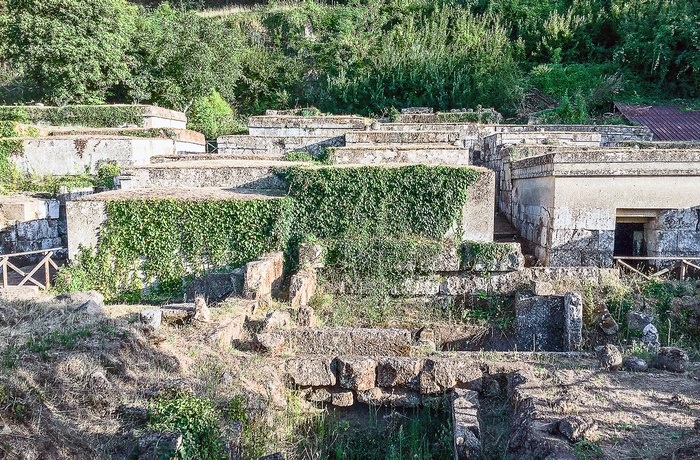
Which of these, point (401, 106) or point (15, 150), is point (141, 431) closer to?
point (15, 150)

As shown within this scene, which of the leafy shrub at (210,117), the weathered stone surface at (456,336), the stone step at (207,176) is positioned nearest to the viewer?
the weathered stone surface at (456,336)

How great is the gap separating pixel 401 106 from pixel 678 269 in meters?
15.2

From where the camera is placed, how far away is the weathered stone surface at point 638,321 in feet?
28.0

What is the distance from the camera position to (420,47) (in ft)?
82.1

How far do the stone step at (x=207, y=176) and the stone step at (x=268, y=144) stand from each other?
3.58m

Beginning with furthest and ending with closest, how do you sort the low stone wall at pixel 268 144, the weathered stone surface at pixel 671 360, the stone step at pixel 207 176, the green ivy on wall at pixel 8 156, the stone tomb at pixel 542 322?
the low stone wall at pixel 268 144 → the green ivy on wall at pixel 8 156 → the stone step at pixel 207 176 → the stone tomb at pixel 542 322 → the weathered stone surface at pixel 671 360

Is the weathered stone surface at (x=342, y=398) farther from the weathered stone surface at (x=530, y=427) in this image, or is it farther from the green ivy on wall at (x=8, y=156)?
the green ivy on wall at (x=8, y=156)

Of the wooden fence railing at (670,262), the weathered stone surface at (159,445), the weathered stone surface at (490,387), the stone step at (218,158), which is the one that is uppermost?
the stone step at (218,158)

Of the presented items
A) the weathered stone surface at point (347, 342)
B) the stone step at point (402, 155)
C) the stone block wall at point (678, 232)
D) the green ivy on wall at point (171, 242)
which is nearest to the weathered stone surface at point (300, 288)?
the green ivy on wall at point (171, 242)

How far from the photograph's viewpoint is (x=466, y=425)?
18.1 feet

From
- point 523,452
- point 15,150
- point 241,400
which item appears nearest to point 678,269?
point 523,452

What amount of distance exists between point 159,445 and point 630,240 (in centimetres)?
1087

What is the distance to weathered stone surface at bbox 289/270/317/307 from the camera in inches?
358

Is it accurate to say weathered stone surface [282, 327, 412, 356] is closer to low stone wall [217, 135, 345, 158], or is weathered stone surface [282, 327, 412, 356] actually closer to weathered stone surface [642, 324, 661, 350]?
weathered stone surface [642, 324, 661, 350]
